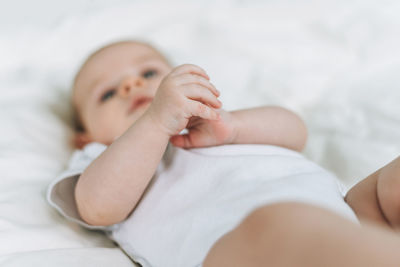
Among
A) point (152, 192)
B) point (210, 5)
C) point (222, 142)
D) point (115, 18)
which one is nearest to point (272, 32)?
point (210, 5)

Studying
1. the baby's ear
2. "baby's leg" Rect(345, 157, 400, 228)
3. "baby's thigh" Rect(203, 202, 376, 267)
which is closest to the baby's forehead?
the baby's ear

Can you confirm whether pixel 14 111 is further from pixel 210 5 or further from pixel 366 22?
pixel 366 22

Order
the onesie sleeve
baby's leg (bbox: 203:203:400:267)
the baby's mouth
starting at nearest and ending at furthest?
baby's leg (bbox: 203:203:400:267), the onesie sleeve, the baby's mouth

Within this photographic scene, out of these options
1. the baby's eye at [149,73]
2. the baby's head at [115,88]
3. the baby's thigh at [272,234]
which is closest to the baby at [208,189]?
the baby's thigh at [272,234]

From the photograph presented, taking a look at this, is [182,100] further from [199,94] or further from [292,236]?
[292,236]

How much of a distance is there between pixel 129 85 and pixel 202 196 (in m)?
0.41

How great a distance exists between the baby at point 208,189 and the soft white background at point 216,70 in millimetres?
75

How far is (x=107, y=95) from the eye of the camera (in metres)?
1.23

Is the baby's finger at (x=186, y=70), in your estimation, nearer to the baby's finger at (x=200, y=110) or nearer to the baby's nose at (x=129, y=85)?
the baby's finger at (x=200, y=110)

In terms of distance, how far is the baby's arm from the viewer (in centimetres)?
82

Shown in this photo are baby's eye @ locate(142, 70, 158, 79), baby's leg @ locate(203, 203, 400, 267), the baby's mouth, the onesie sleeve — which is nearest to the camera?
baby's leg @ locate(203, 203, 400, 267)

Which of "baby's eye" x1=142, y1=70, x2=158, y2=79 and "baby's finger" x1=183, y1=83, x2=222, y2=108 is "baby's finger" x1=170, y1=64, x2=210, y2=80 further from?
"baby's eye" x1=142, y1=70, x2=158, y2=79

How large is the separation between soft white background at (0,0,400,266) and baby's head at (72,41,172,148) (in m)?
0.10

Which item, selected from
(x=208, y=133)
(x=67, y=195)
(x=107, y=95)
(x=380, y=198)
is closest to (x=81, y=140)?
(x=107, y=95)
